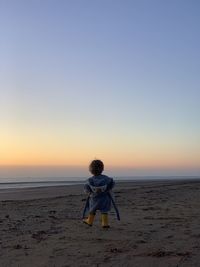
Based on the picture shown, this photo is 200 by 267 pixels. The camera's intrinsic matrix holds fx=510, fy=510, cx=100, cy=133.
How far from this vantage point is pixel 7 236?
A: 9734 millimetres

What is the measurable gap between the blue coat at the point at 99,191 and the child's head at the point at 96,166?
0.13 metres

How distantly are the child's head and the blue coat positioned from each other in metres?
0.13

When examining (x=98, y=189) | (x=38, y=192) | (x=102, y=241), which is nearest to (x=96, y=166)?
(x=98, y=189)

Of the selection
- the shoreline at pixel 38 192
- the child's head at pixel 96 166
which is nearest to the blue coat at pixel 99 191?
the child's head at pixel 96 166

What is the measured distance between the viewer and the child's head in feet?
38.8

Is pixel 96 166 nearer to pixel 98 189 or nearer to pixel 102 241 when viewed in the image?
pixel 98 189

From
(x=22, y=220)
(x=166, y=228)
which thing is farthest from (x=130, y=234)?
(x=22, y=220)

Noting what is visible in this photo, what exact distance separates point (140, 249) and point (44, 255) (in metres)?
1.53

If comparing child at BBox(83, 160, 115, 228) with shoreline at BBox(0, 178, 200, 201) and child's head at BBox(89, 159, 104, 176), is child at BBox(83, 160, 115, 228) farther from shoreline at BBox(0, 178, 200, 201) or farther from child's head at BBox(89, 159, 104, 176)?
shoreline at BBox(0, 178, 200, 201)

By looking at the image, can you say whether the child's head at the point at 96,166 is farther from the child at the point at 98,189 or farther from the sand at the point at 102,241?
the sand at the point at 102,241

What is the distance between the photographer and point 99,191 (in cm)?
1164

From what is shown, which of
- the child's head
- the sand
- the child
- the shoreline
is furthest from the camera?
the shoreline

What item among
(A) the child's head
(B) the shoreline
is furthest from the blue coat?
(B) the shoreline

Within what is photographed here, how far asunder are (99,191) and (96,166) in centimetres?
59
